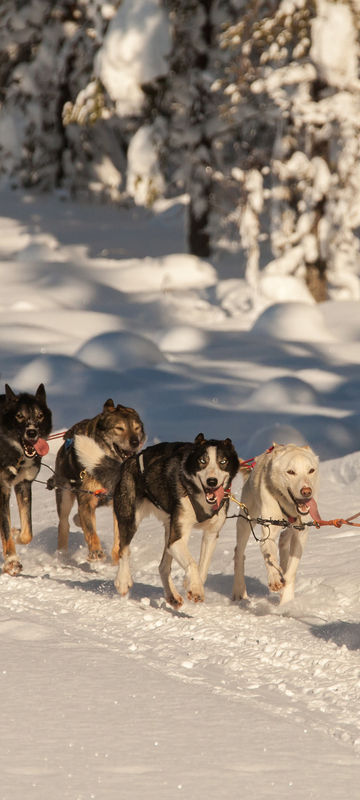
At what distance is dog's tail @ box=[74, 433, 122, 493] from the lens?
785cm

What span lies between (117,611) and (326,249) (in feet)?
47.7

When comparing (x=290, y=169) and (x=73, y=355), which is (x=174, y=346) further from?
(x=290, y=169)

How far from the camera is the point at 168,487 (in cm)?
686

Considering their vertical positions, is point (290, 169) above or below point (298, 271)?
above

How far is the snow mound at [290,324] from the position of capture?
20.3m

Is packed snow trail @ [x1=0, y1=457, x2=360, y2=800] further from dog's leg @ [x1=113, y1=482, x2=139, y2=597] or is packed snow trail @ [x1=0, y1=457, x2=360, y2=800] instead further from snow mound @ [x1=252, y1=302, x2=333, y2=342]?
snow mound @ [x1=252, y1=302, x2=333, y2=342]

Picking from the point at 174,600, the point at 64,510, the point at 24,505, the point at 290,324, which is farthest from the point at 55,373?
the point at 174,600

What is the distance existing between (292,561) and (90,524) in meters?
2.05

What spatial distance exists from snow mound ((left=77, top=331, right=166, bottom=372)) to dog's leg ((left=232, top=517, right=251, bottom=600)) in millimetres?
10472

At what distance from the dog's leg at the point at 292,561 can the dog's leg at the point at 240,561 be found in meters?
0.33

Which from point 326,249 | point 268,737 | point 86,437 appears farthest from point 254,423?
point 268,737

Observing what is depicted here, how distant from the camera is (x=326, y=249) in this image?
20.4m

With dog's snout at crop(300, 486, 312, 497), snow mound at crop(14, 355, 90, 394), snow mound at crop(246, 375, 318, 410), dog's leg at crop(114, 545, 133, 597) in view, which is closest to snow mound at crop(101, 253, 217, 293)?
snow mound at crop(14, 355, 90, 394)

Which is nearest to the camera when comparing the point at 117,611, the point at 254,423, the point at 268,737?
the point at 268,737
